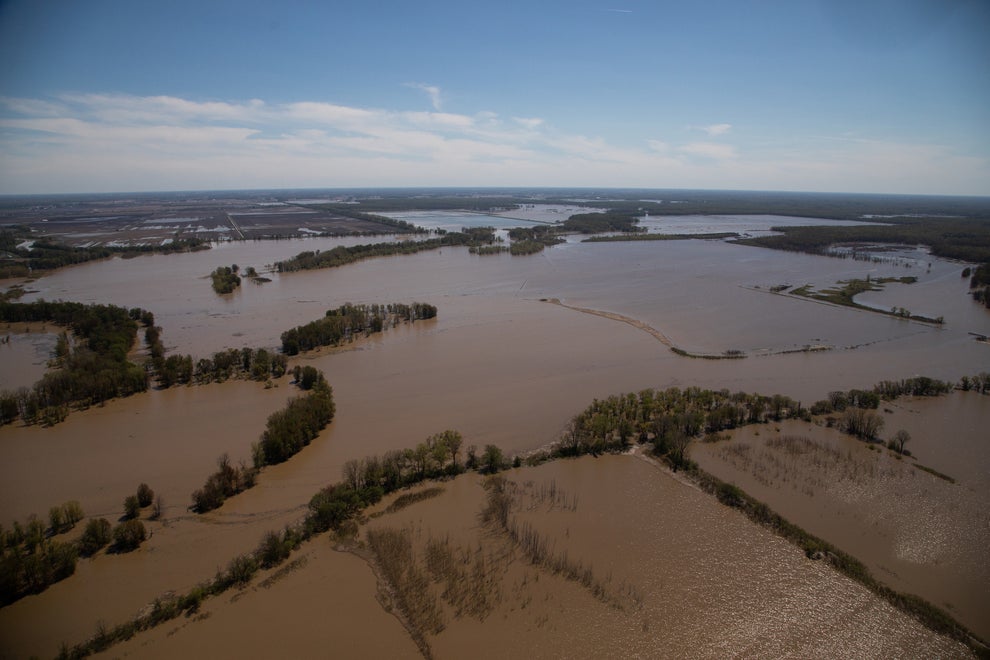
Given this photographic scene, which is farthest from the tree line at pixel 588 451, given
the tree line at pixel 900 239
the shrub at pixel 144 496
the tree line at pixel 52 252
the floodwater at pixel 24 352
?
the tree line at pixel 52 252

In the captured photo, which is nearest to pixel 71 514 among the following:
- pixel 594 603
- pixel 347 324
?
pixel 594 603

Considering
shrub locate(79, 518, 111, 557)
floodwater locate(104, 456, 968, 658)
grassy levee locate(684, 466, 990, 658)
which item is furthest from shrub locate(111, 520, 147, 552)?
grassy levee locate(684, 466, 990, 658)

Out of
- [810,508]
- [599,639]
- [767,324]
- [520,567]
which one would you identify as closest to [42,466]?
[520,567]

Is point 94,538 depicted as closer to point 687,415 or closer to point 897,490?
point 687,415

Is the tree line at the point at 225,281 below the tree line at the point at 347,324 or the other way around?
the other way around

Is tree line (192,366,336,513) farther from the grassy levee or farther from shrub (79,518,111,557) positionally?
the grassy levee

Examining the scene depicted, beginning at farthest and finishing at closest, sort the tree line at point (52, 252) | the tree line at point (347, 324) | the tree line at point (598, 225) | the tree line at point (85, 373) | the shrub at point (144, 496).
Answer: the tree line at point (598, 225)
the tree line at point (52, 252)
the tree line at point (347, 324)
the tree line at point (85, 373)
the shrub at point (144, 496)

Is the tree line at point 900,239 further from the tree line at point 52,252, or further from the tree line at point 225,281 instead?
the tree line at point 52,252

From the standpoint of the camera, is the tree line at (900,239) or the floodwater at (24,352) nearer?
the floodwater at (24,352)

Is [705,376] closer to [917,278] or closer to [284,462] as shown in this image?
[284,462]
